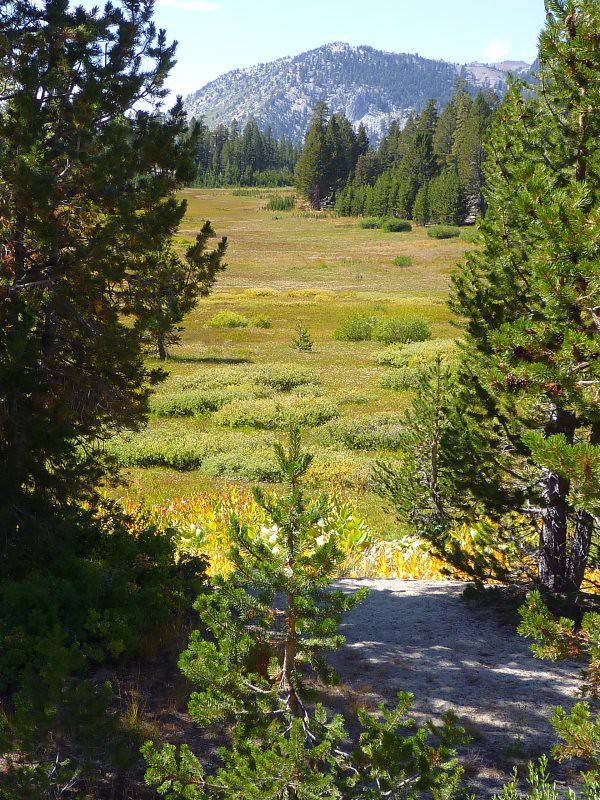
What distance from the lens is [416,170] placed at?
348 feet

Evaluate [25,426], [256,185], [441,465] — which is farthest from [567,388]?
[256,185]

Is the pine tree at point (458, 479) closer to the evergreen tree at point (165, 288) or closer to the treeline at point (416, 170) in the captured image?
the evergreen tree at point (165, 288)

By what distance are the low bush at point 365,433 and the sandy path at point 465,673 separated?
1087 cm

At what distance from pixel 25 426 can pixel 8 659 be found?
1.85 m

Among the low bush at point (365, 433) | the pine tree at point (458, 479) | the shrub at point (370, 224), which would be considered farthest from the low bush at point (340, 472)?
the shrub at point (370, 224)

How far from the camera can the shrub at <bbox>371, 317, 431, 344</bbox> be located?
35344mm

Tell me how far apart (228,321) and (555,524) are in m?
35.5

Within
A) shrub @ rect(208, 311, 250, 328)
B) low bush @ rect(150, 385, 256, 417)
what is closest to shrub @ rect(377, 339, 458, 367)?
low bush @ rect(150, 385, 256, 417)

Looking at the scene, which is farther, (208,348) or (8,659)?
(208,348)

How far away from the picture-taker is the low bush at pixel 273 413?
19.9 m

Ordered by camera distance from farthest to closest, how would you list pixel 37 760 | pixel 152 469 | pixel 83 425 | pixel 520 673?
pixel 152 469 → pixel 83 425 → pixel 520 673 → pixel 37 760

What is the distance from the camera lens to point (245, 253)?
80.6m

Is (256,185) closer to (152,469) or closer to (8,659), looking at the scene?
(152,469)

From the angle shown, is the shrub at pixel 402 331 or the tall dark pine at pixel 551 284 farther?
the shrub at pixel 402 331
